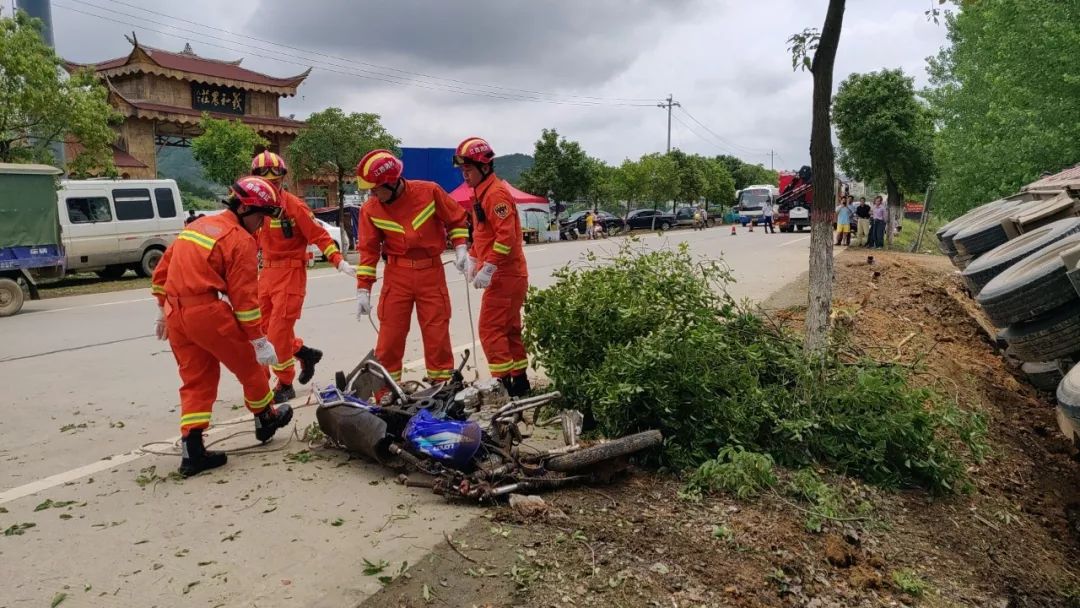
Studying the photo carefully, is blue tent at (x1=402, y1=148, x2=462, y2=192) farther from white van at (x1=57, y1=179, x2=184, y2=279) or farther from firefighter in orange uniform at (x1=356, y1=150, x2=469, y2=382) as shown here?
firefighter in orange uniform at (x1=356, y1=150, x2=469, y2=382)

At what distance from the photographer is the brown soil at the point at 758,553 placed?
3004 mm

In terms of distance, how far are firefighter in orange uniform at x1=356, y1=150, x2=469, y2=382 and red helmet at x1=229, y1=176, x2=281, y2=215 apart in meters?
0.78

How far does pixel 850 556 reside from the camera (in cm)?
339

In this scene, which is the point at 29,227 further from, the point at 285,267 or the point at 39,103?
the point at 285,267

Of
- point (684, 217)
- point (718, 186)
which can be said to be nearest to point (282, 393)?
point (684, 217)

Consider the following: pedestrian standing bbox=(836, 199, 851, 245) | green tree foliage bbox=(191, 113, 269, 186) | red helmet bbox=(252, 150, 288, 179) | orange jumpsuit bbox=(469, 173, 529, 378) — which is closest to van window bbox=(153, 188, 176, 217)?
green tree foliage bbox=(191, 113, 269, 186)

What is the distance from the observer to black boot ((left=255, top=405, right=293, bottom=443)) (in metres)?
4.84

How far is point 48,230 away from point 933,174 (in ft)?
88.1

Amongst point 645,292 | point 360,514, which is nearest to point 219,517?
point 360,514

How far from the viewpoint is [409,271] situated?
5348mm

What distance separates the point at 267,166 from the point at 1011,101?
1449 centimetres

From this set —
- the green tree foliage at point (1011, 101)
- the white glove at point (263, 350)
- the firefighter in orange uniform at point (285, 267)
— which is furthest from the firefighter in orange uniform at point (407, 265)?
the green tree foliage at point (1011, 101)

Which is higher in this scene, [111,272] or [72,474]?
[111,272]

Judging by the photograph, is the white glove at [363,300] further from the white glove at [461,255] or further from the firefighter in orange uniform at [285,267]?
the white glove at [461,255]
